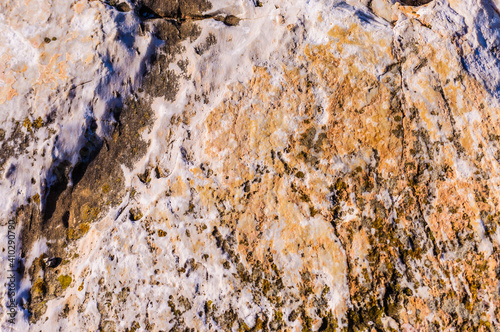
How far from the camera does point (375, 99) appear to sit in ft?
15.1

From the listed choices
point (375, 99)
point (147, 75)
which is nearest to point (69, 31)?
point (147, 75)

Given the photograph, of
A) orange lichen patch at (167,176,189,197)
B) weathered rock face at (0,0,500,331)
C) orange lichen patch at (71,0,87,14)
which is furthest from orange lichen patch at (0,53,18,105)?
orange lichen patch at (167,176,189,197)

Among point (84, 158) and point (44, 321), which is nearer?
point (44, 321)

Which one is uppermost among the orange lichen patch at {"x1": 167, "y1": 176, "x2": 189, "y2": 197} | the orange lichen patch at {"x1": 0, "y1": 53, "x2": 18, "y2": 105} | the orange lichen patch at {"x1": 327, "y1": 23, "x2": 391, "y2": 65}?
the orange lichen patch at {"x1": 327, "y1": 23, "x2": 391, "y2": 65}

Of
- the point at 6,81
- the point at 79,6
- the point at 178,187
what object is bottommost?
the point at 178,187

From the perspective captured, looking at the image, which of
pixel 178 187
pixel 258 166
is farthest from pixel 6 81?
pixel 258 166

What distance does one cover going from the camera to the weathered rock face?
4.21 metres

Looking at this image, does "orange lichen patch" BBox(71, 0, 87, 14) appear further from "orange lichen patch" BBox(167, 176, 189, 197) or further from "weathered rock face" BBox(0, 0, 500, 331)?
"orange lichen patch" BBox(167, 176, 189, 197)

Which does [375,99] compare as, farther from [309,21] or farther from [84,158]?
[84,158]

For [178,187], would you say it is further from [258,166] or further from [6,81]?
[6,81]

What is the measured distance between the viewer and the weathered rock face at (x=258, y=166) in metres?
4.21

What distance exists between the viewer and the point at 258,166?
4.62 metres

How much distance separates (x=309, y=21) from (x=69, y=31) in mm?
3551

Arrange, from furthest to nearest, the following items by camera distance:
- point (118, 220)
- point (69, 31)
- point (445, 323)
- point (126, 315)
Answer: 1. point (69, 31)
2. point (118, 220)
3. point (126, 315)
4. point (445, 323)
